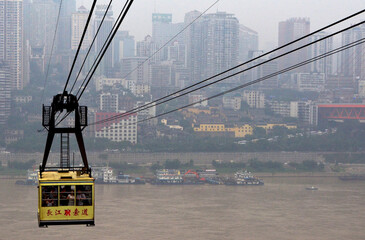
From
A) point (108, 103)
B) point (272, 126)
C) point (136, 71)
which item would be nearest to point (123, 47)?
point (136, 71)

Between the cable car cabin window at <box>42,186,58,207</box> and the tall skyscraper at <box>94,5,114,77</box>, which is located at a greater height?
the tall skyscraper at <box>94,5,114,77</box>

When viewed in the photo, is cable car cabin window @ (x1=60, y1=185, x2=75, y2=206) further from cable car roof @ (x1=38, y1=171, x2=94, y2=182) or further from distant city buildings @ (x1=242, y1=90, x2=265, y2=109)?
distant city buildings @ (x1=242, y1=90, x2=265, y2=109)

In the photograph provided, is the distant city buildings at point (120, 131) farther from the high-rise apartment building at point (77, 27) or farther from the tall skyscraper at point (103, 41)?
the high-rise apartment building at point (77, 27)

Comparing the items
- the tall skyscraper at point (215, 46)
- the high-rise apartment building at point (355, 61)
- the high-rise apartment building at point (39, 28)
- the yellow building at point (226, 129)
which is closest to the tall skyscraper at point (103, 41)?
the high-rise apartment building at point (39, 28)

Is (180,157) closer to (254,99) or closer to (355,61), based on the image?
(254,99)

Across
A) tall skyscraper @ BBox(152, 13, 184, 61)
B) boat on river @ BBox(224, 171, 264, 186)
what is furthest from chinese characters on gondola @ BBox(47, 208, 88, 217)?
tall skyscraper @ BBox(152, 13, 184, 61)
